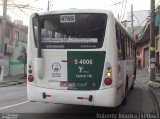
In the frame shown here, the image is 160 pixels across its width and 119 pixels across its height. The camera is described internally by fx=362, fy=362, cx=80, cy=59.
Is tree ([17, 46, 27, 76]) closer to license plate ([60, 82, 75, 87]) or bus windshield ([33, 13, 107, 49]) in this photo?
bus windshield ([33, 13, 107, 49])

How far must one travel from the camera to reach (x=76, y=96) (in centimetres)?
964

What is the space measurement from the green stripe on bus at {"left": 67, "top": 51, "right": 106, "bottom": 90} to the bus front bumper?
0.58 feet

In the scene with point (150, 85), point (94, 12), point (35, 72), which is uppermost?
point (94, 12)

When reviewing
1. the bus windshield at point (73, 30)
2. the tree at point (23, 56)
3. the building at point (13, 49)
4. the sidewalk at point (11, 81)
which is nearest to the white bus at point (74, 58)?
the bus windshield at point (73, 30)

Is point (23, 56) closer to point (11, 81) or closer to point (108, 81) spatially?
point (11, 81)

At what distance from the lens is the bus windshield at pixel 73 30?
9.77 meters

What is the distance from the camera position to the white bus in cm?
961

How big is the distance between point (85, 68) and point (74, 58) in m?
0.41

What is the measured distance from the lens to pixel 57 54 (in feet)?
32.7

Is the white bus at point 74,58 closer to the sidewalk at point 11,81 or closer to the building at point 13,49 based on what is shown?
the sidewalk at point 11,81

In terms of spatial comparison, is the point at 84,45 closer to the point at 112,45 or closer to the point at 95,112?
the point at 112,45

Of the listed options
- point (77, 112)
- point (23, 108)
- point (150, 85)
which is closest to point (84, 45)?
point (77, 112)

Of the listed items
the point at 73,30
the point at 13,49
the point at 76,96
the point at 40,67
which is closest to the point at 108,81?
the point at 76,96

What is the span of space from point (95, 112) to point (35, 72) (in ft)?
7.88
